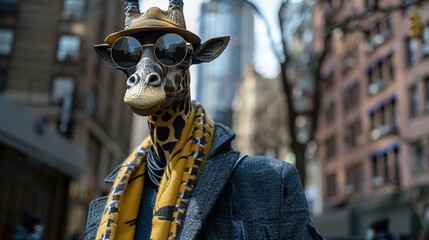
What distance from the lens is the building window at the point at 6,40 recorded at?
2975 centimetres

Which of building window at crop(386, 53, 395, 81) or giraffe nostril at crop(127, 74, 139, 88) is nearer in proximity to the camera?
giraffe nostril at crop(127, 74, 139, 88)

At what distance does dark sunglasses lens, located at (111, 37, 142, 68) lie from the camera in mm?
2494

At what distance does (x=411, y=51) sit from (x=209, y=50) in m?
30.3

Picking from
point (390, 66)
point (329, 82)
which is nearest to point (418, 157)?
point (390, 66)

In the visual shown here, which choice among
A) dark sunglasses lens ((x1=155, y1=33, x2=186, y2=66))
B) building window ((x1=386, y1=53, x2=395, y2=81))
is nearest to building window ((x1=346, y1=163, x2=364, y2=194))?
building window ((x1=386, y1=53, x2=395, y2=81))

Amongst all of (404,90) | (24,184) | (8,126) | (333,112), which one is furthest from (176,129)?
(333,112)

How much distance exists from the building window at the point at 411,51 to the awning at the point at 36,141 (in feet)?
64.6

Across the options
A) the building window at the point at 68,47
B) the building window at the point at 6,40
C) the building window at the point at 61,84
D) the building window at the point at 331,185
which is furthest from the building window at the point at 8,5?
the building window at the point at 331,185

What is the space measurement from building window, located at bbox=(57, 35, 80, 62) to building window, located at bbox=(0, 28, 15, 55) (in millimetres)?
3480

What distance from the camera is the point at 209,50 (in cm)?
269

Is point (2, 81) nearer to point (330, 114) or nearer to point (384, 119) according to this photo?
point (384, 119)

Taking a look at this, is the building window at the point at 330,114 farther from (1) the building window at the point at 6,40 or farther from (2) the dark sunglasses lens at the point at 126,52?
(2) the dark sunglasses lens at the point at 126,52

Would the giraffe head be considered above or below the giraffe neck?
above

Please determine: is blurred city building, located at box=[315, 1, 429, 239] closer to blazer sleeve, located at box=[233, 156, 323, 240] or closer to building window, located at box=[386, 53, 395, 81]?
building window, located at box=[386, 53, 395, 81]
